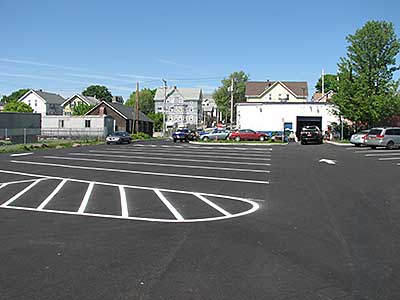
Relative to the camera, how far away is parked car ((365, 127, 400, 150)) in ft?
107

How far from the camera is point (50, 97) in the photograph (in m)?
115

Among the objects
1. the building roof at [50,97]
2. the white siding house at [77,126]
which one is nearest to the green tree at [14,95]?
the building roof at [50,97]

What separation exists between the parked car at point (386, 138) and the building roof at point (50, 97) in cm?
9316

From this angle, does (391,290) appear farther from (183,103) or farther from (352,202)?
(183,103)

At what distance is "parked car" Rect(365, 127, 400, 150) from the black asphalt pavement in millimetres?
19904

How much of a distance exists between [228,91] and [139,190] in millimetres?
107406

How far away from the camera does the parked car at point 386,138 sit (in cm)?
3272

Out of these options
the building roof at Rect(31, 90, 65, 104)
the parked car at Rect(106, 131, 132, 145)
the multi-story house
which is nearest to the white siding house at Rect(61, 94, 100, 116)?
the building roof at Rect(31, 90, 65, 104)

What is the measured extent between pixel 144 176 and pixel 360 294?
41.0 ft

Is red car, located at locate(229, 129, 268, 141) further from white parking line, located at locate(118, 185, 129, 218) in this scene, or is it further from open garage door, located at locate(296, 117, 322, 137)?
white parking line, located at locate(118, 185, 129, 218)

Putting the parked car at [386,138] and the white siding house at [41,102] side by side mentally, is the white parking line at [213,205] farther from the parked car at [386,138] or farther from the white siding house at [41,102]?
the white siding house at [41,102]

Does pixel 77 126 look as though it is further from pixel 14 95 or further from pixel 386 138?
pixel 14 95

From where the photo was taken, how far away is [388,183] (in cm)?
1449

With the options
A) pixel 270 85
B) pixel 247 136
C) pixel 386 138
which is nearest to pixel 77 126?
pixel 247 136
